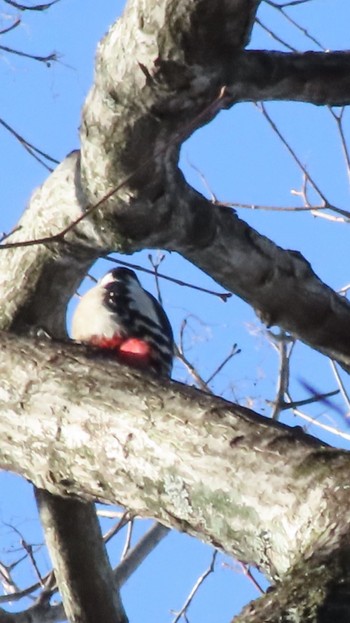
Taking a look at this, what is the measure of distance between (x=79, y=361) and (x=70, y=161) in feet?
2.16

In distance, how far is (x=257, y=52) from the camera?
2662mm

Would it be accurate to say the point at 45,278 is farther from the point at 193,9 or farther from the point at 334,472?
the point at 334,472

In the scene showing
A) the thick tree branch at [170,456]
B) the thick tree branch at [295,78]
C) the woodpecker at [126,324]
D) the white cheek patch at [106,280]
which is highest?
the white cheek patch at [106,280]

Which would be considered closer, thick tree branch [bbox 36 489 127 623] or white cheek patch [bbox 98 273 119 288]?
thick tree branch [bbox 36 489 127 623]

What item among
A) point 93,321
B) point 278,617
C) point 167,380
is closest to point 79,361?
point 167,380

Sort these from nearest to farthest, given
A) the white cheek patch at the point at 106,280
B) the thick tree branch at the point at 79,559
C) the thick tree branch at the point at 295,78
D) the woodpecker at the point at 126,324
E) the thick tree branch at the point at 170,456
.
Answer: the thick tree branch at the point at 170,456, the thick tree branch at the point at 295,78, the thick tree branch at the point at 79,559, the woodpecker at the point at 126,324, the white cheek patch at the point at 106,280

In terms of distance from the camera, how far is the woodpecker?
16.6 feet

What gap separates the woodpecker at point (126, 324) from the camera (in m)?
5.06

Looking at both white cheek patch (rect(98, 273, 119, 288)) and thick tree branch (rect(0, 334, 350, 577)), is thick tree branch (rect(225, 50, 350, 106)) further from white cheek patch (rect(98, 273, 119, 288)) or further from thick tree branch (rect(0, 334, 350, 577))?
white cheek patch (rect(98, 273, 119, 288))

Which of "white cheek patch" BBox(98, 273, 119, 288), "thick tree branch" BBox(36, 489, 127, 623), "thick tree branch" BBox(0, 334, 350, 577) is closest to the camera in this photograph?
"thick tree branch" BBox(0, 334, 350, 577)

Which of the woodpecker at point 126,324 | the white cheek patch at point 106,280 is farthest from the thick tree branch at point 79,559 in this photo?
the white cheek patch at point 106,280

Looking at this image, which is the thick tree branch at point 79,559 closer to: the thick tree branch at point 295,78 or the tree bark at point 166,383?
the tree bark at point 166,383

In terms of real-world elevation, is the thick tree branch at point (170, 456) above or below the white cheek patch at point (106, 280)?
below

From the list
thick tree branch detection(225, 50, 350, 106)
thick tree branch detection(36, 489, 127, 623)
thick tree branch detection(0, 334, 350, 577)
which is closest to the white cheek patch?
thick tree branch detection(36, 489, 127, 623)
